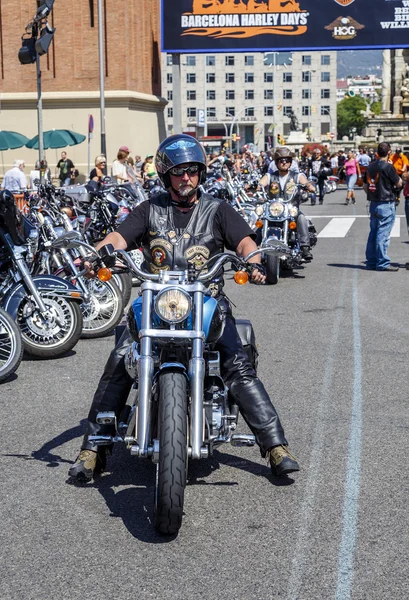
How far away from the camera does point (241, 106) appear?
14062cm

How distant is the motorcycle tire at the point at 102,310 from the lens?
10305mm

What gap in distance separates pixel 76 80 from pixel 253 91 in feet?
328

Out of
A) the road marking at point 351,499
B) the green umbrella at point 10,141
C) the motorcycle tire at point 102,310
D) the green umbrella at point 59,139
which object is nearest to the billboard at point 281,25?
the green umbrella at point 59,139

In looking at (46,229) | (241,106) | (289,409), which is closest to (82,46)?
(46,229)

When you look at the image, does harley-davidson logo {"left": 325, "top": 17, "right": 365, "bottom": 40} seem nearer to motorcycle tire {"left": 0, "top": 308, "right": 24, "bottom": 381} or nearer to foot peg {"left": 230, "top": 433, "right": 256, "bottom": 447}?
motorcycle tire {"left": 0, "top": 308, "right": 24, "bottom": 381}

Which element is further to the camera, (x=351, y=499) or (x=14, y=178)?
(x=14, y=178)

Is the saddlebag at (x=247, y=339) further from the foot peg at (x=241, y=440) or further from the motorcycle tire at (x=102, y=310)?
the motorcycle tire at (x=102, y=310)

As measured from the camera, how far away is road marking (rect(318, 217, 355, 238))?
74.5 ft

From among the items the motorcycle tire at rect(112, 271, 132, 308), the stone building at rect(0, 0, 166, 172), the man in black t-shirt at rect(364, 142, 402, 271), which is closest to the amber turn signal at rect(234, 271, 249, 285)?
the motorcycle tire at rect(112, 271, 132, 308)

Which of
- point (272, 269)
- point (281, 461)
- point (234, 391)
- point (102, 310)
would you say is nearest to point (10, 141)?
point (272, 269)

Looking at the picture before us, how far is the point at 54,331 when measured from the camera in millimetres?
9219

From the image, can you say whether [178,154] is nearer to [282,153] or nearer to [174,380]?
[174,380]

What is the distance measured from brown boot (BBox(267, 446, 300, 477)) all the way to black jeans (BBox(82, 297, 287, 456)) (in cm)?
4

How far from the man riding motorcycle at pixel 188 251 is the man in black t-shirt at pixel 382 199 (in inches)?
401
